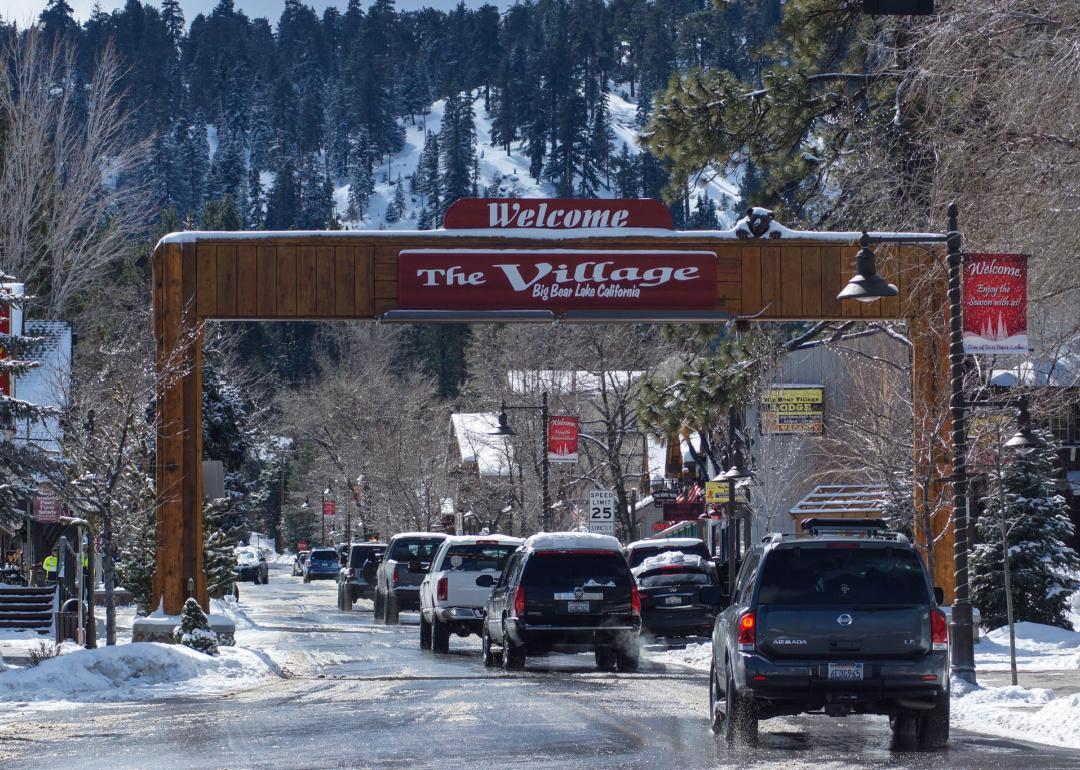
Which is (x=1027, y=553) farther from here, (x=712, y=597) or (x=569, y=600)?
(x=712, y=597)

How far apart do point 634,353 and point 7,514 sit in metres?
38.1

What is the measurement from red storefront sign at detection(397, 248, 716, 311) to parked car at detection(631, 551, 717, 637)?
643 cm

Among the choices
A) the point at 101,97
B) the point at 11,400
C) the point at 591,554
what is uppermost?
the point at 101,97

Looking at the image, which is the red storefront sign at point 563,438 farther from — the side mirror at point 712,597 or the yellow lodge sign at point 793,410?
the side mirror at point 712,597

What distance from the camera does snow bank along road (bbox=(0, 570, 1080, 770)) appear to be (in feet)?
40.8

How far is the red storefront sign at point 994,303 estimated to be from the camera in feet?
63.2

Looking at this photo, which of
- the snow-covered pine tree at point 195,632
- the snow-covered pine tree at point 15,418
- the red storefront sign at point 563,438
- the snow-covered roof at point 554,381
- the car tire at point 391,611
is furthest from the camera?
the snow-covered roof at point 554,381

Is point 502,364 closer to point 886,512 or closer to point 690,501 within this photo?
point 690,501

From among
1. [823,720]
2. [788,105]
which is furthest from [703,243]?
[823,720]

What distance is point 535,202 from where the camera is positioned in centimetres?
2538

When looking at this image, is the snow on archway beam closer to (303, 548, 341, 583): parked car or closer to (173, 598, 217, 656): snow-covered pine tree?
(173, 598, 217, 656): snow-covered pine tree

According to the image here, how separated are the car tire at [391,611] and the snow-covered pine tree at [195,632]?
15556 mm

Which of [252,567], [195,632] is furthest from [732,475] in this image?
[252,567]

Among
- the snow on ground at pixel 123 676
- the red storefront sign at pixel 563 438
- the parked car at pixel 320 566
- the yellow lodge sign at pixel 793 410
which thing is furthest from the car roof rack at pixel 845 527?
the parked car at pixel 320 566
